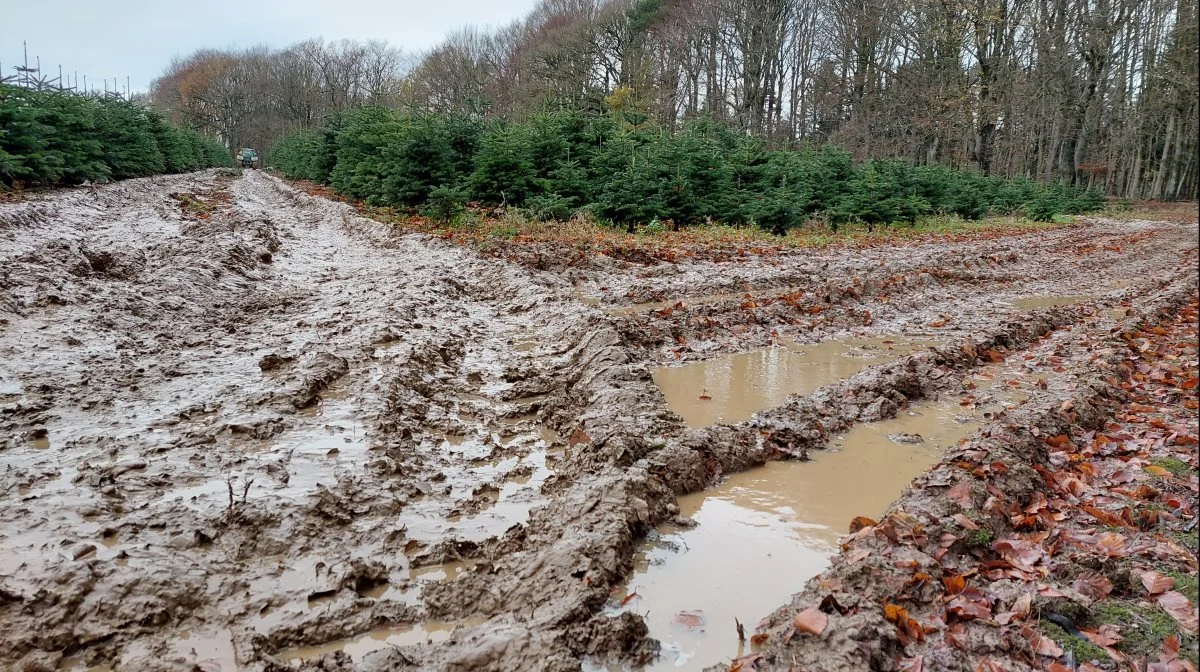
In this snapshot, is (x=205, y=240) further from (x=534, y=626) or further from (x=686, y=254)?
(x=534, y=626)

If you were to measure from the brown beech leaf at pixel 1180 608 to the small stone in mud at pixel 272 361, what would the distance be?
5731 millimetres

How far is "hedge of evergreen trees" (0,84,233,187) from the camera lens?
55.5 ft

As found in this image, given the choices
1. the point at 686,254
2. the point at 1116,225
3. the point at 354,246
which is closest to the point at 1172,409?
the point at 686,254

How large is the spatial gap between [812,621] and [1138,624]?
1181 millimetres

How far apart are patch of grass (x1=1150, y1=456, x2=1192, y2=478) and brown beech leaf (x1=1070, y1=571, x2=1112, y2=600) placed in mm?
533

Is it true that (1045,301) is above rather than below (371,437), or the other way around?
above

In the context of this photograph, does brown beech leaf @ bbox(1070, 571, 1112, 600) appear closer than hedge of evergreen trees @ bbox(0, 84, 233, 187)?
Yes

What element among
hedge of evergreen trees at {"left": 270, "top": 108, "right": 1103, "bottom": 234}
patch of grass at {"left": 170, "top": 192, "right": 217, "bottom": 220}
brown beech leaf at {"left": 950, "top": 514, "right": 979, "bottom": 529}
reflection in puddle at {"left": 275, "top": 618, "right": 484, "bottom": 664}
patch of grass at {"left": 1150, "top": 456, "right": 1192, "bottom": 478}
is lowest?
reflection in puddle at {"left": 275, "top": 618, "right": 484, "bottom": 664}

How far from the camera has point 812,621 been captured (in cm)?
250

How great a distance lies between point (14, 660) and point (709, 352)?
5.72 m

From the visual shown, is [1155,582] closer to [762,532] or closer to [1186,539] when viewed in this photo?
[1186,539]

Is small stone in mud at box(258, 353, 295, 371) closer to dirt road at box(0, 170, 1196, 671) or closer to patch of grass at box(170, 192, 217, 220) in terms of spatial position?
dirt road at box(0, 170, 1196, 671)

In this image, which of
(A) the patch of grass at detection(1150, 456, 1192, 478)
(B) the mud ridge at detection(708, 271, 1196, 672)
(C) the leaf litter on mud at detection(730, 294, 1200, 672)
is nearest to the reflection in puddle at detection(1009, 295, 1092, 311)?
(B) the mud ridge at detection(708, 271, 1196, 672)

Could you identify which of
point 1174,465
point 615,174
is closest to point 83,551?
point 1174,465
